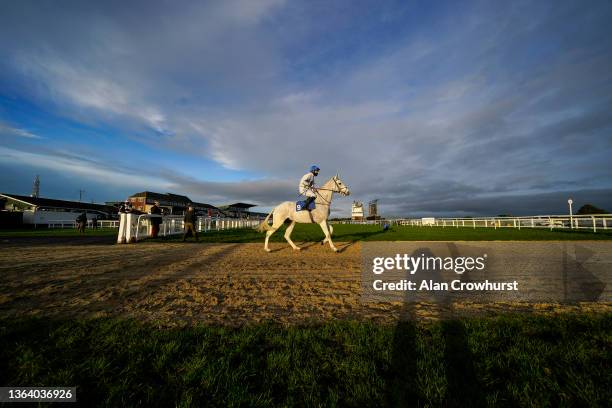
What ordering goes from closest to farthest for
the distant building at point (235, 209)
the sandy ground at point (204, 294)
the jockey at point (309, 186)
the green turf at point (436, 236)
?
the sandy ground at point (204, 294), the jockey at point (309, 186), the green turf at point (436, 236), the distant building at point (235, 209)

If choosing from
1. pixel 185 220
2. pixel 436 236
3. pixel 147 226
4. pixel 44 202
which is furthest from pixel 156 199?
pixel 436 236

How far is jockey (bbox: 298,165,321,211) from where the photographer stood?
9336 mm

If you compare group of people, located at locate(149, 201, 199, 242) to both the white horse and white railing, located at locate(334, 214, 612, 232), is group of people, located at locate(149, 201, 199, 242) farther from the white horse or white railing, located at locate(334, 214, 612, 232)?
white railing, located at locate(334, 214, 612, 232)

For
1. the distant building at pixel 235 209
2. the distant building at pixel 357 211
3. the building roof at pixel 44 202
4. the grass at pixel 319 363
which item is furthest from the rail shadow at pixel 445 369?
the distant building at pixel 357 211

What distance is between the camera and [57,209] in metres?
43.9

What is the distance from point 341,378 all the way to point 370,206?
102 m

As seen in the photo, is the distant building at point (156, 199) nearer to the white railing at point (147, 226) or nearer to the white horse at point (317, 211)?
the white railing at point (147, 226)

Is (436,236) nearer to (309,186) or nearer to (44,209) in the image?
(309,186)

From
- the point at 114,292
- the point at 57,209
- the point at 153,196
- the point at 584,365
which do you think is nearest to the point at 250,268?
the point at 114,292

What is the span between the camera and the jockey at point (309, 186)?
30.6ft

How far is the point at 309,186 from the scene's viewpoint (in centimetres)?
943

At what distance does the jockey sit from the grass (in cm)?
666

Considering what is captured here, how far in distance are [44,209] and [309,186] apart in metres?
52.7

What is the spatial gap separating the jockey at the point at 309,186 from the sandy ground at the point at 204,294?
123 inches
